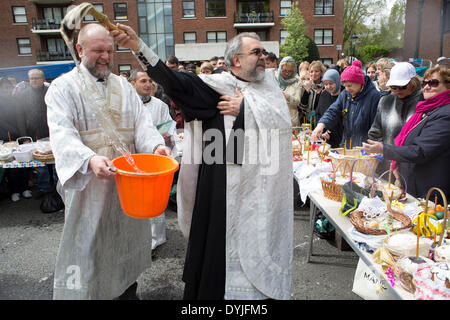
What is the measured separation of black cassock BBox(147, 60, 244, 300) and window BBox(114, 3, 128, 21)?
3149 centimetres

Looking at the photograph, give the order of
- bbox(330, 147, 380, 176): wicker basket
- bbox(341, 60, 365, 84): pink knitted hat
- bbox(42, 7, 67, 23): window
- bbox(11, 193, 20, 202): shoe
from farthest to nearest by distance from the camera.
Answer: bbox(42, 7, 67, 23): window, bbox(11, 193, 20, 202): shoe, bbox(341, 60, 365, 84): pink knitted hat, bbox(330, 147, 380, 176): wicker basket

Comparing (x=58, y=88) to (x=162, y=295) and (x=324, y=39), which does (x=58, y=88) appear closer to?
(x=162, y=295)

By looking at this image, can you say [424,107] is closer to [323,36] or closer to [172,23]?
[172,23]

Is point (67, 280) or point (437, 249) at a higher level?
point (437, 249)

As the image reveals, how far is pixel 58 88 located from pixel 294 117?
4.59 meters

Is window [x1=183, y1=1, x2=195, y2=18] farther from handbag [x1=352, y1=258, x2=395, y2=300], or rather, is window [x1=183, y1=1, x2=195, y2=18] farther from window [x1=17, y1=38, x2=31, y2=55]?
handbag [x1=352, y1=258, x2=395, y2=300]

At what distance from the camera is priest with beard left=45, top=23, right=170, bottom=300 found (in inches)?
85.9

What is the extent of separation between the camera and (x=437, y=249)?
6.38 ft

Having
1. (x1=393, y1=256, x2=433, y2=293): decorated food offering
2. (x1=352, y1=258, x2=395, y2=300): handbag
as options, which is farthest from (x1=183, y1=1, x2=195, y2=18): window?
(x1=393, y1=256, x2=433, y2=293): decorated food offering

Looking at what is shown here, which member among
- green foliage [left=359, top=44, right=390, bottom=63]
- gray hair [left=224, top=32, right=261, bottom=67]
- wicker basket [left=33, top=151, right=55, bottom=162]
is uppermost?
green foliage [left=359, top=44, right=390, bottom=63]

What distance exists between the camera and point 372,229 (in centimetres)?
219

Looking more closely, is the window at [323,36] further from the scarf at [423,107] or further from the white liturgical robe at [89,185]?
the white liturgical robe at [89,185]

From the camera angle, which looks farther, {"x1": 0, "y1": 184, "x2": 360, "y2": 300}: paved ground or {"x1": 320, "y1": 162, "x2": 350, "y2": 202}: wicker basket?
{"x1": 0, "y1": 184, "x2": 360, "y2": 300}: paved ground
